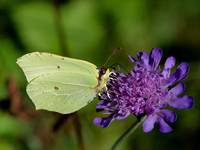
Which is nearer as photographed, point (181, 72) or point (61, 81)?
point (181, 72)

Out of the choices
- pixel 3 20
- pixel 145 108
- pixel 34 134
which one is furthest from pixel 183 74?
pixel 3 20

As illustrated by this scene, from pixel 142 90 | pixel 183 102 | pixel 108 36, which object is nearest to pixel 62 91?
pixel 142 90

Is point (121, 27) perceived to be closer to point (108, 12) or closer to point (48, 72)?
point (108, 12)

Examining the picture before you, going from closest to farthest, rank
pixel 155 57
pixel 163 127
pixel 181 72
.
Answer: pixel 163 127 → pixel 181 72 → pixel 155 57

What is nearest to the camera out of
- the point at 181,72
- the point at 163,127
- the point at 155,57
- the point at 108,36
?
the point at 163,127

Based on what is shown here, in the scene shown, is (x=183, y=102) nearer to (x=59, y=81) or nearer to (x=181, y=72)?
(x=181, y=72)

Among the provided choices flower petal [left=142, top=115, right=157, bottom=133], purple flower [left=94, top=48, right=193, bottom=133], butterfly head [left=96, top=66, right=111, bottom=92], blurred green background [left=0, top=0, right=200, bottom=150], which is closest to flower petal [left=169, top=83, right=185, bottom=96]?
purple flower [left=94, top=48, right=193, bottom=133]

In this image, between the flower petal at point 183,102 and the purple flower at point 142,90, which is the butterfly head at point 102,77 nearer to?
the purple flower at point 142,90

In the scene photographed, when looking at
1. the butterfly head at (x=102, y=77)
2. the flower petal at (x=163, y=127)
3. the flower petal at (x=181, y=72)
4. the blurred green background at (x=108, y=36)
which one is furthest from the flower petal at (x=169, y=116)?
the blurred green background at (x=108, y=36)
